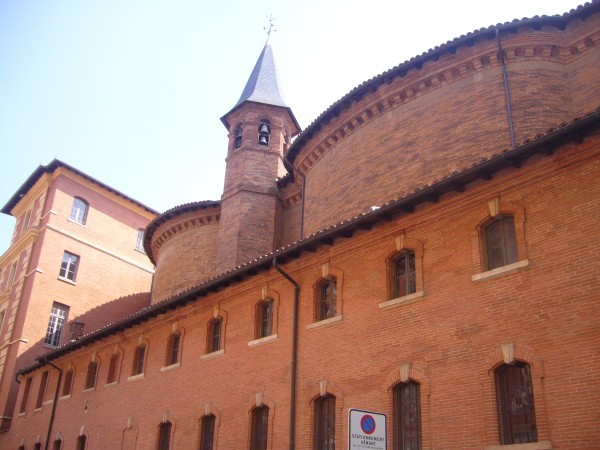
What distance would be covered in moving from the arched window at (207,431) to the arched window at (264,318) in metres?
2.79

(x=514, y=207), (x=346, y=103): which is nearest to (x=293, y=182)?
(x=346, y=103)

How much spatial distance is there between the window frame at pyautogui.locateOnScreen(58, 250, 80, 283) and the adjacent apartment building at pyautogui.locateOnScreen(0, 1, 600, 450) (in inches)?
325

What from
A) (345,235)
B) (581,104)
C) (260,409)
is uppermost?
(581,104)

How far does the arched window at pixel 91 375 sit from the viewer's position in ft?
82.8

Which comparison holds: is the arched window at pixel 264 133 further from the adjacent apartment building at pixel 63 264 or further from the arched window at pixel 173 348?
the adjacent apartment building at pixel 63 264

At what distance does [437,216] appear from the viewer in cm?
1378

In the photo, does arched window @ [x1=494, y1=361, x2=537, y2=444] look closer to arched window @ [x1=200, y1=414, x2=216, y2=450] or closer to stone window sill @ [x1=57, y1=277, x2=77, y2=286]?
arched window @ [x1=200, y1=414, x2=216, y2=450]

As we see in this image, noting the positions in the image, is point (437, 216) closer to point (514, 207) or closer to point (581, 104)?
point (514, 207)

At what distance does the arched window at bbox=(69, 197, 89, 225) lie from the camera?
125 feet

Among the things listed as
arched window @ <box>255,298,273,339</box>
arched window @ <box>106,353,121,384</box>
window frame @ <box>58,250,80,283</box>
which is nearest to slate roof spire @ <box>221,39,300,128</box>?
arched window @ <box>106,353,121,384</box>

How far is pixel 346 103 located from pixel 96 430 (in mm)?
14555

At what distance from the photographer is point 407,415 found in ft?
42.4

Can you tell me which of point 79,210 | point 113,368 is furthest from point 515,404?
point 79,210

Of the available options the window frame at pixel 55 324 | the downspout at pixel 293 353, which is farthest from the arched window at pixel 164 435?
the window frame at pixel 55 324
